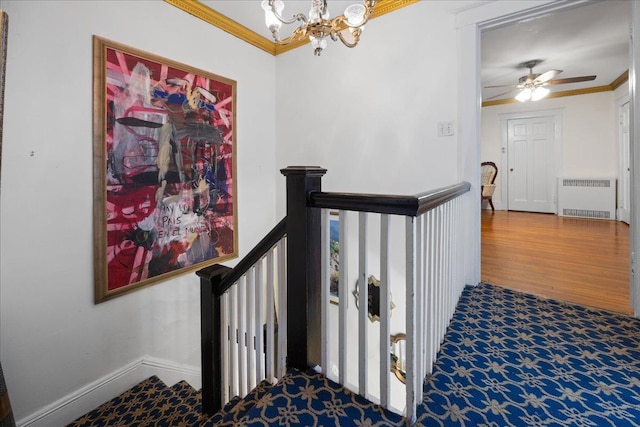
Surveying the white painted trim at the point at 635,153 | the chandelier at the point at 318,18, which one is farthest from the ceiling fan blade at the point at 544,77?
the chandelier at the point at 318,18

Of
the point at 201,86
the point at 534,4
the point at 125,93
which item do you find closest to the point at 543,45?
the point at 534,4

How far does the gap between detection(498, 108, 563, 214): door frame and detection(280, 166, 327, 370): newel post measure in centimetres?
669

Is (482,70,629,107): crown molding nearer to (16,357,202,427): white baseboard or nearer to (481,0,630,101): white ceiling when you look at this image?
(481,0,630,101): white ceiling

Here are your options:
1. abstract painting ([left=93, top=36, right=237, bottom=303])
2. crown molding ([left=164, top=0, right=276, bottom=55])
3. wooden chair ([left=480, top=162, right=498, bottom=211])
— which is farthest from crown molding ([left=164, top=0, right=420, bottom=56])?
wooden chair ([left=480, top=162, right=498, bottom=211])

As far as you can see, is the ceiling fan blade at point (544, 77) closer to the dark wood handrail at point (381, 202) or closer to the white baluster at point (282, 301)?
the dark wood handrail at point (381, 202)

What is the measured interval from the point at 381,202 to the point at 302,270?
18.1 inches

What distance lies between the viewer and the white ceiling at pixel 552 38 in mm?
2664

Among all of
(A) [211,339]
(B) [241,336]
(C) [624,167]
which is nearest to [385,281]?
(B) [241,336]

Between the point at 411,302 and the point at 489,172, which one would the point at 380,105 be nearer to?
the point at 411,302

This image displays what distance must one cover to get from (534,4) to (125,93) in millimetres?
2990

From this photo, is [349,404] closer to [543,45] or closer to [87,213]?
[87,213]

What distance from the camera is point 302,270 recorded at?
4.03 feet

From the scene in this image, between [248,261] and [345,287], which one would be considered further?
[248,261]

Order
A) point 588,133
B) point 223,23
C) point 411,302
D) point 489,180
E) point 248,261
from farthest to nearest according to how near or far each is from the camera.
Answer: point 489,180 < point 588,133 < point 223,23 < point 248,261 < point 411,302
